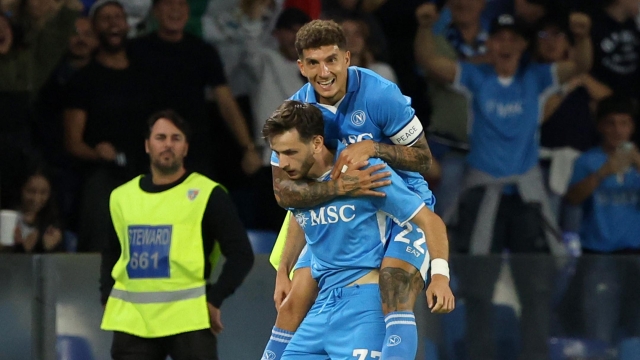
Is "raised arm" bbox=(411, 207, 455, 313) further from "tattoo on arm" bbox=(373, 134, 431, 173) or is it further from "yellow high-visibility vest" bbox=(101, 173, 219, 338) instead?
"yellow high-visibility vest" bbox=(101, 173, 219, 338)

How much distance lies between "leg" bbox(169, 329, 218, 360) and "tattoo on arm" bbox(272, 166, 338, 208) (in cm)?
173

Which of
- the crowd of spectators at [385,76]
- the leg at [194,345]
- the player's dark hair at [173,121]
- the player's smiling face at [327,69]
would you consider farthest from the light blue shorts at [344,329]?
the crowd of spectators at [385,76]

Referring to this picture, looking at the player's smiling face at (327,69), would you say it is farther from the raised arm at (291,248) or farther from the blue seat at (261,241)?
the blue seat at (261,241)

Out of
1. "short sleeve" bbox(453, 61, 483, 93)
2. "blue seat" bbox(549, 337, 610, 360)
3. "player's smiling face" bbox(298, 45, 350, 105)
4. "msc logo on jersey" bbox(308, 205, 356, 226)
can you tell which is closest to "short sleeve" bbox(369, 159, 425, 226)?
"msc logo on jersey" bbox(308, 205, 356, 226)

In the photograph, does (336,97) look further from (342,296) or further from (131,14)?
(131,14)

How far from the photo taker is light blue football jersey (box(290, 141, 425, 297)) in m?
4.64

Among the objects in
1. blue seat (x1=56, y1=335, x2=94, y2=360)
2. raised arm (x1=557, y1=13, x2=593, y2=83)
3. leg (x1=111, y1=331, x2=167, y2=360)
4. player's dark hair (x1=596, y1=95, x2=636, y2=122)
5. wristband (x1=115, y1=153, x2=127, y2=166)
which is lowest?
blue seat (x1=56, y1=335, x2=94, y2=360)

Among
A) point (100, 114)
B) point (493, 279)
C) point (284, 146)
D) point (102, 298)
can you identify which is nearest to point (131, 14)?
point (100, 114)

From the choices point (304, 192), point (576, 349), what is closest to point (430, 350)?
point (576, 349)

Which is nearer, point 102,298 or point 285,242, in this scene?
point 285,242

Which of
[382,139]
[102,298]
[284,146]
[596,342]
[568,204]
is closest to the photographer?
[284,146]

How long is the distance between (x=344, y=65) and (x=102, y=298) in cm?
242

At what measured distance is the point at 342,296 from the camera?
468 cm

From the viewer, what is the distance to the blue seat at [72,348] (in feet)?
23.7
